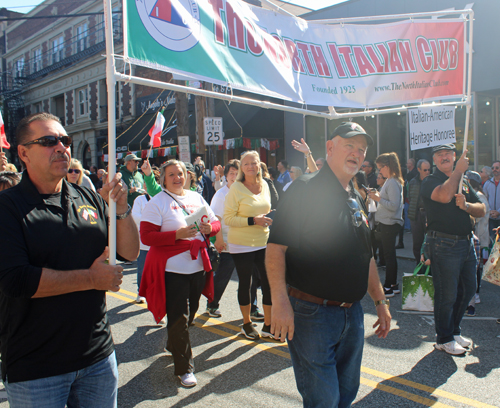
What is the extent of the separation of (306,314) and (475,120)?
12.6 meters

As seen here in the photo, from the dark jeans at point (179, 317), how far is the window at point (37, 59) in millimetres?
38461

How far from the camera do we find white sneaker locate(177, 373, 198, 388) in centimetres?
373

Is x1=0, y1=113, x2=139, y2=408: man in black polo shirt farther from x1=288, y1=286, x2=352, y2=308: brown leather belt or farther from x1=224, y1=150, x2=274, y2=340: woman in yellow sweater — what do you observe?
x1=224, y1=150, x2=274, y2=340: woman in yellow sweater

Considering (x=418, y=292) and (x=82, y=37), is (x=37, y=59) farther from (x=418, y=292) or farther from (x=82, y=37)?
(x=418, y=292)

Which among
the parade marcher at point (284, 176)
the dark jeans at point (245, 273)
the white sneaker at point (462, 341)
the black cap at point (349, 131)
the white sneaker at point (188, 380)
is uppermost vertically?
the black cap at point (349, 131)

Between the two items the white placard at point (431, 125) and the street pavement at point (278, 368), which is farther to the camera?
the white placard at point (431, 125)

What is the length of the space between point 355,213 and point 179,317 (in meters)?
2.10

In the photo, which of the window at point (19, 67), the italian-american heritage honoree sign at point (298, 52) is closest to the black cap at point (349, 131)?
the italian-american heritage honoree sign at point (298, 52)

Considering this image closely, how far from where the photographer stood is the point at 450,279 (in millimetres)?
4211

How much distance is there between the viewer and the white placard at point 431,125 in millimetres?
4820

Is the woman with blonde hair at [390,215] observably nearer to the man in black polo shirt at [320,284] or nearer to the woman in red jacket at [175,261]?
the woman in red jacket at [175,261]

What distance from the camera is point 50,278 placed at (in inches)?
72.9

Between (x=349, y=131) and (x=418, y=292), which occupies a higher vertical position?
(x=349, y=131)

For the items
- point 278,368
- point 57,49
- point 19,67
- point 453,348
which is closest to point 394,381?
point 453,348
